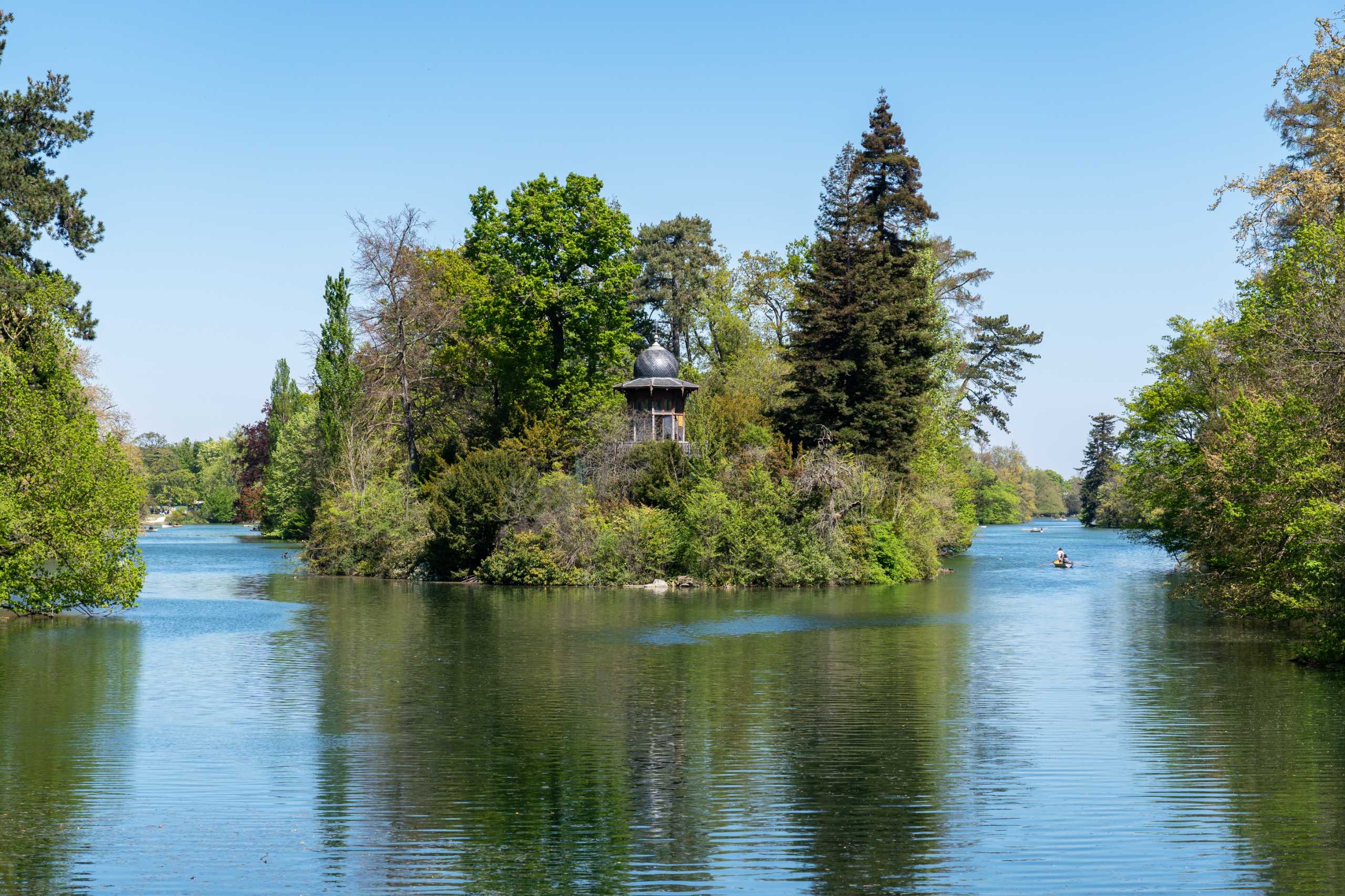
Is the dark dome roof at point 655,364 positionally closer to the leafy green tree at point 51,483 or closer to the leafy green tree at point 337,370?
the leafy green tree at point 337,370

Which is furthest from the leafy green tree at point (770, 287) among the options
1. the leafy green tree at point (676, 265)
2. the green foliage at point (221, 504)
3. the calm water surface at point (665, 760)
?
the green foliage at point (221, 504)

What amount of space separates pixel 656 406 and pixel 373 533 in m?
15.3

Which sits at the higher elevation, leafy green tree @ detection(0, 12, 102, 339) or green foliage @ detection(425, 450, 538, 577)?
leafy green tree @ detection(0, 12, 102, 339)

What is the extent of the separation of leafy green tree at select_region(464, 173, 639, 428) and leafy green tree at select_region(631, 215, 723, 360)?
894 inches

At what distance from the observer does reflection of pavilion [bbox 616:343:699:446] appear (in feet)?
194

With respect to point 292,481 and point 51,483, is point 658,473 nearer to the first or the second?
point 51,483

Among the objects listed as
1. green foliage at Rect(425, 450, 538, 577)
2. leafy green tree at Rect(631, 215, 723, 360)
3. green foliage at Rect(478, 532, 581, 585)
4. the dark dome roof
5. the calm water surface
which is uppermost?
leafy green tree at Rect(631, 215, 723, 360)

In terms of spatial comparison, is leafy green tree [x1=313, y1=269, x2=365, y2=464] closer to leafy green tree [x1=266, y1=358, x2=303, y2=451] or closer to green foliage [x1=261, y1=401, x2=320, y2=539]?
green foliage [x1=261, y1=401, x2=320, y2=539]

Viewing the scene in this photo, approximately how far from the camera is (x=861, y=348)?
55469mm

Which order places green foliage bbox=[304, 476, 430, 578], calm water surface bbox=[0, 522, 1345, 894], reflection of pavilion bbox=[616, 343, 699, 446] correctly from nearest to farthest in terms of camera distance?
calm water surface bbox=[0, 522, 1345, 894]
reflection of pavilion bbox=[616, 343, 699, 446]
green foliage bbox=[304, 476, 430, 578]

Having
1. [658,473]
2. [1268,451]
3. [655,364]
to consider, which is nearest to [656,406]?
[655,364]

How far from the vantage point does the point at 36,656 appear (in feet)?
97.5

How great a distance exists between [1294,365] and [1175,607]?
648 inches

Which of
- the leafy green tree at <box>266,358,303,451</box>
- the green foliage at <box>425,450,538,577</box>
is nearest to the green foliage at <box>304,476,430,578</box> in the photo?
the green foliage at <box>425,450,538,577</box>
